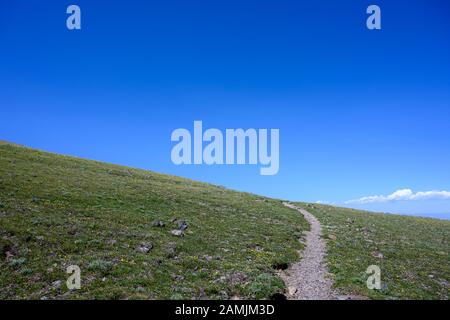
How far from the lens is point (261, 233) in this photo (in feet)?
95.2

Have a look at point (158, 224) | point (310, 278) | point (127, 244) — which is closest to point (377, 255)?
point (310, 278)

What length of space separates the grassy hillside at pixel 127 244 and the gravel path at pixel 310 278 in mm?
879

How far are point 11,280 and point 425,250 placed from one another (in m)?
34.2

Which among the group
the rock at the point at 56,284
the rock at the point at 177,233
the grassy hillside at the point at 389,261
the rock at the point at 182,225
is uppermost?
the rock at the point at 182,225

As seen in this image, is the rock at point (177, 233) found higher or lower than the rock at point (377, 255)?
higher

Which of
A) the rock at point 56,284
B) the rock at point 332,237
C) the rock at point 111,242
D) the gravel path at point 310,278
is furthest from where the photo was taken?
the rock at point 332,237

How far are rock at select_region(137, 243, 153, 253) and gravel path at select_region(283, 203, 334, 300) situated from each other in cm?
905

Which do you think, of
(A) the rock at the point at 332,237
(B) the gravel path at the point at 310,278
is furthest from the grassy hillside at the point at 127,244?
(A) the rock at the point at 332,237

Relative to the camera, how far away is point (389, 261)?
2395 centimetres

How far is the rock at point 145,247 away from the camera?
20013 millimetres

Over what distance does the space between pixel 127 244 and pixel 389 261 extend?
20.1 meters

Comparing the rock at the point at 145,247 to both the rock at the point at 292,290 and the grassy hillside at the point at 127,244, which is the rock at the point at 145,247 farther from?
the rock at the point at 292,290

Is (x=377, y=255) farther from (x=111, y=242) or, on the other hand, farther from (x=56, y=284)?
(x=56, y=284)
